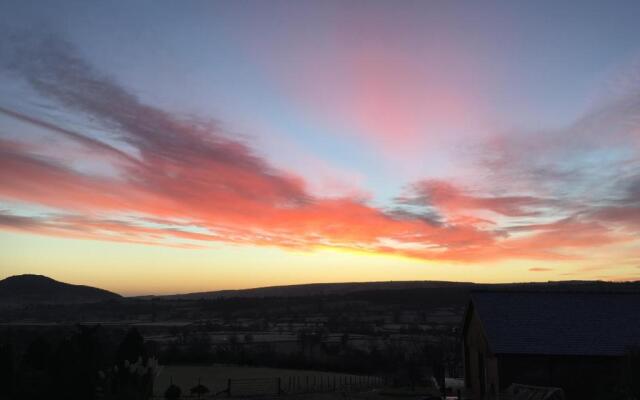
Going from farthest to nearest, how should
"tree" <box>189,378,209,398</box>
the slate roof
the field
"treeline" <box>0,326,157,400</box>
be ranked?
1. the field
2. "tree" <box>189,378,209,398</box>
3. the slate roof
4. "treeline" <box>0,326,157,400</box>

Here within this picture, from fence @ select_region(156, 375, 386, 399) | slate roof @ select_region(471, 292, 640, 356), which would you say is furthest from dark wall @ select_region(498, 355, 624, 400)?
fence @ select_region(156, 375, 386, 399)

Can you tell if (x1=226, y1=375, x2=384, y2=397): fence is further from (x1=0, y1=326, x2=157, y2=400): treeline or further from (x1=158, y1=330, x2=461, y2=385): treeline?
(x1=0, y1=326, x2=157, y2=400): treeline

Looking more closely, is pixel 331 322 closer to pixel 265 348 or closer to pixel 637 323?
pixel 265 348

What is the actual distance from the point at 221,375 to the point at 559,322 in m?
37.8

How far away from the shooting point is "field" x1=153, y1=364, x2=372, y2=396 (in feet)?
169

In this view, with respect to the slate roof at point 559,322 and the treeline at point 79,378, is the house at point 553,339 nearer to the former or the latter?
the slate roof at point 559,322

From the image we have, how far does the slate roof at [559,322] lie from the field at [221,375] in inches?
895

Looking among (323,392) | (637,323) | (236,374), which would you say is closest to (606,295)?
(637,323)

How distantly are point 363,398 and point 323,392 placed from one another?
545 cm

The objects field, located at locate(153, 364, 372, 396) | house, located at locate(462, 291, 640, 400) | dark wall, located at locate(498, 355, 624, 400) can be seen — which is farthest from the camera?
field, located at locate(153, 364, 372, 396)

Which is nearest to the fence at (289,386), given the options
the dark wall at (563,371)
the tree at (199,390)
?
the tree at (199,390)

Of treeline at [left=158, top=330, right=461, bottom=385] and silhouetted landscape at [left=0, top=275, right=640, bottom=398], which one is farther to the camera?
treeline at [left=158, top=330, right=461, bottom=385]

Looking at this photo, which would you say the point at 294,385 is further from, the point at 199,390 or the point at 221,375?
the point at 221,375

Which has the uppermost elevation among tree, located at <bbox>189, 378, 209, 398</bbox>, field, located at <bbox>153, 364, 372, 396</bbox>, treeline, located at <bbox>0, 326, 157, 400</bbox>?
treeline, located at <bbox>0, 326, 157, 400</bbox>
